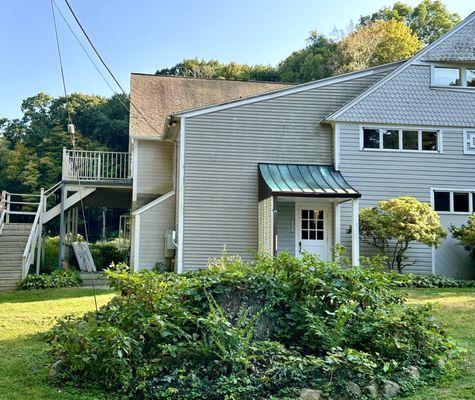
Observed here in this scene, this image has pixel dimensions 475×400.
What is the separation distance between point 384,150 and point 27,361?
37.2 ft

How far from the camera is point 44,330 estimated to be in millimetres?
6980

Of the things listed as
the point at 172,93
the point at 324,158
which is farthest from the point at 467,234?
the point at 172,93

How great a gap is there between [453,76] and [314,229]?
611 cm

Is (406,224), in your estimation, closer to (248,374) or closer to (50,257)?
(248,374)

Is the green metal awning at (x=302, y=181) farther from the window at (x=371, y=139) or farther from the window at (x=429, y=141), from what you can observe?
the window at (x=429, y=141)

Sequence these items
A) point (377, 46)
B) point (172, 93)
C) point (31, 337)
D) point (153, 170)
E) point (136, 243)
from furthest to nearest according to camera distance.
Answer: point (377, 46)
point (172, 93)
point (153, 170)
point (136, 243)
point (31, 337)

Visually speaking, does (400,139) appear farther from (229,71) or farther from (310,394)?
(229,71)

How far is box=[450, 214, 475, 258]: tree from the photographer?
43.0ft

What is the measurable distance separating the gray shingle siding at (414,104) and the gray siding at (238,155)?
913 millimetres

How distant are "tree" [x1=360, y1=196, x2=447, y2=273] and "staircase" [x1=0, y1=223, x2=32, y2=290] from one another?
9255mm

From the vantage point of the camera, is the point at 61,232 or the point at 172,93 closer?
the point at 61,232

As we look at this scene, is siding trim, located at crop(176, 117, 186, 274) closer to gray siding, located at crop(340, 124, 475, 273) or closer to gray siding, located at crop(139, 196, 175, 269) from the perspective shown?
gray siding, located at crop(139, 196, 175, 269)

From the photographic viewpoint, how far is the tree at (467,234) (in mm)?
13094

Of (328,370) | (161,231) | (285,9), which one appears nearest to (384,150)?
(285,9)
